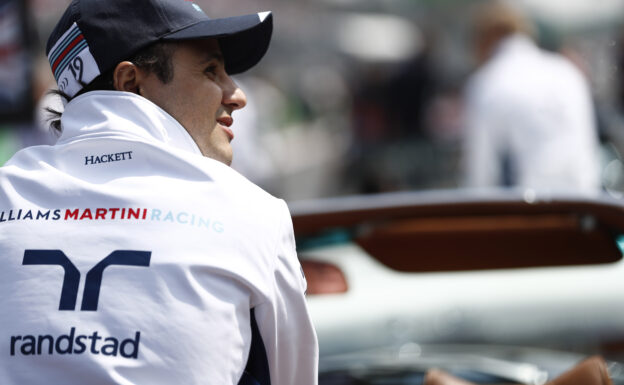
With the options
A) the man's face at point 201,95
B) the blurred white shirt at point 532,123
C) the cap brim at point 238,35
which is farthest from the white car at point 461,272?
the blurred white shirt at point 532,123

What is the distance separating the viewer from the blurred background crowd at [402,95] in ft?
20.0

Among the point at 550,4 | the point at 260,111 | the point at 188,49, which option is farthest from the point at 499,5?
the point at 260,111

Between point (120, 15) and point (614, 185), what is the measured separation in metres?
6.19

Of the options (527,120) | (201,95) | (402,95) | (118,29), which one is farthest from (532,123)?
(402,95)

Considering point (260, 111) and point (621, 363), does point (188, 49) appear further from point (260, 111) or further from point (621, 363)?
point (260, 111)

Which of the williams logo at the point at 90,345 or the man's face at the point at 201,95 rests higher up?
the man's face at the point at 201,95

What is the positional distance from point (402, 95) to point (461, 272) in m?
8.65

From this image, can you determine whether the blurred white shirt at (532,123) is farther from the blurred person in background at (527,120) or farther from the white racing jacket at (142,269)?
the white racing jacket at (142,269)

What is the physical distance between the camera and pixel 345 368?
3432 millimetres

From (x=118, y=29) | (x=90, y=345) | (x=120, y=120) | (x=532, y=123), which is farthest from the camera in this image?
(x=532, y=123)

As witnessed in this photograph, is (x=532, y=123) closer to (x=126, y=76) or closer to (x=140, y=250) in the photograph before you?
(x=126, y=76)

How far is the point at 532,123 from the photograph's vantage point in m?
5.97

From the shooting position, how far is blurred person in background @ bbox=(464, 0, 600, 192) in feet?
19.6

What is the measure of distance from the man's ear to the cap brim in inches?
3.7
